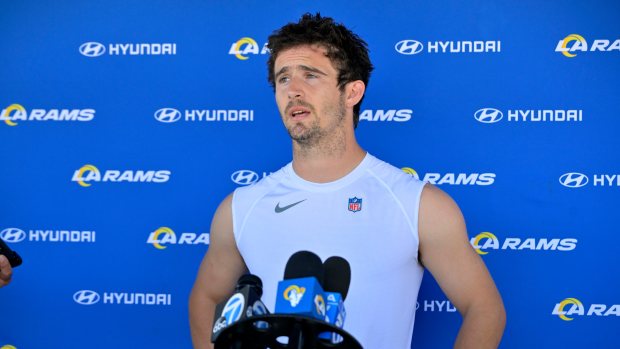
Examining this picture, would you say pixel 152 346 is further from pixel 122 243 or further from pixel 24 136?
pixel 24 136

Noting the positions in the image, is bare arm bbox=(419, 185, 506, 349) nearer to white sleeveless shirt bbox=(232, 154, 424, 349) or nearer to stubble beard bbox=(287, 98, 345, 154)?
white sleeveless shirt bbox=(232, 154, 424, 349)

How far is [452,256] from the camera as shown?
169cm

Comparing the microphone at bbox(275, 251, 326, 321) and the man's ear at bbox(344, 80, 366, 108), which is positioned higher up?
the man's ear at bbox(344, 80, 366, 108)

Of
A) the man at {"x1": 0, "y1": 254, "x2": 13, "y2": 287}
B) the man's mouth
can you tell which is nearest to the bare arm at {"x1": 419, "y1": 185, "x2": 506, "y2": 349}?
the man's mouth

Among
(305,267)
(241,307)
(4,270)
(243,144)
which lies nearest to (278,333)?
(241,307)

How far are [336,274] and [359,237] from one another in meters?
0.28

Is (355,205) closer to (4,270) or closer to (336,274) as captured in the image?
(336,274)

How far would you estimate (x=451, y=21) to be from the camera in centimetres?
228

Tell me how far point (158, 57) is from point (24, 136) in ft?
2.02

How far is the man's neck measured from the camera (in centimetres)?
184

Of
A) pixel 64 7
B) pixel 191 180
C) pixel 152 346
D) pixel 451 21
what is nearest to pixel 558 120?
pixel 451 21

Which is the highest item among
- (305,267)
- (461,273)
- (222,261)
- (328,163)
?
(328,163)

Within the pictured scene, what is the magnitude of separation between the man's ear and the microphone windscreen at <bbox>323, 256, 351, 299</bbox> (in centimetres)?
58

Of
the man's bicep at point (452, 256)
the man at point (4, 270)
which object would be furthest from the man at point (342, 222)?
the man at point (4, 270)
